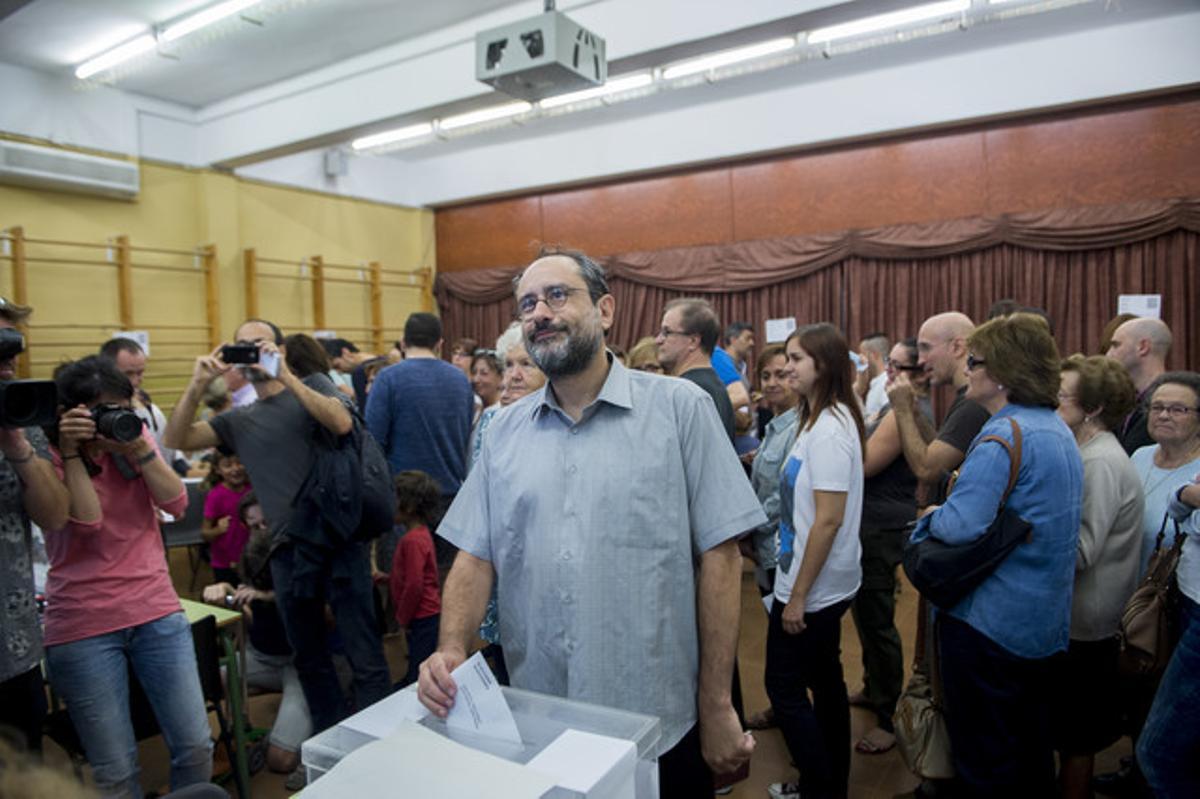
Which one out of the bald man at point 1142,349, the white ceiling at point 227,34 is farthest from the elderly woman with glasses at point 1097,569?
the white ceiling at point 227,34

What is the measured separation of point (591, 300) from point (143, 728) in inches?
75.4

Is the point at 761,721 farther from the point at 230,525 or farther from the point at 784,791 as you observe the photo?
the point at 230,525

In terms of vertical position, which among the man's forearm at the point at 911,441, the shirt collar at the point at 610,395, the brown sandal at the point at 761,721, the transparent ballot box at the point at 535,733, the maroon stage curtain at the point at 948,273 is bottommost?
the brown sandal at the point at 761,721

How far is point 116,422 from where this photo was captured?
5.92 ft

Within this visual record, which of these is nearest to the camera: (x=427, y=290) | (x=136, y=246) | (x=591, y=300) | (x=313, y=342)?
(x=591, y=300)

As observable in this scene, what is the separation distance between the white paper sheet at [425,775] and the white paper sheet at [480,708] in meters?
0.12

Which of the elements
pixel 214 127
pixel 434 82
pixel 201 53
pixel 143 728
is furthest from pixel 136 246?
pixel 143 728

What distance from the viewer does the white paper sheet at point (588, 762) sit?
74cm

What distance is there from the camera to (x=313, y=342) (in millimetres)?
2727

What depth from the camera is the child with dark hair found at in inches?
110

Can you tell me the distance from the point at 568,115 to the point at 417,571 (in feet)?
19.8

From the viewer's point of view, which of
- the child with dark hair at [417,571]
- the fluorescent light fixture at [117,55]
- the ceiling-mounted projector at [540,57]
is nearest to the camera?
the child with dark hair at [417,571]

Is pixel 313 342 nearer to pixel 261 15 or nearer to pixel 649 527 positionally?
pixel 649 527

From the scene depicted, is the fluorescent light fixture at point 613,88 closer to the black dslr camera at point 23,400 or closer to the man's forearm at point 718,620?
the black dslr camera at point 23,400
